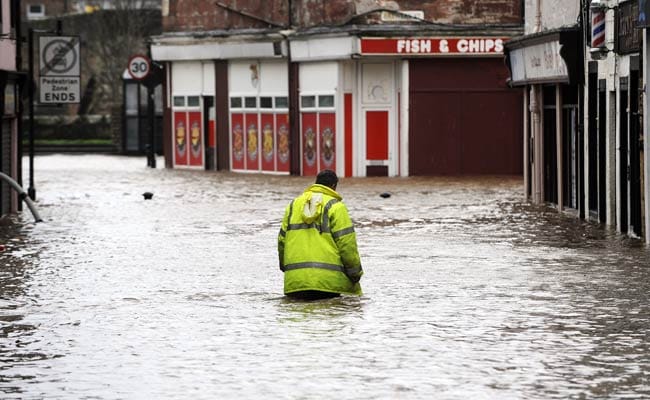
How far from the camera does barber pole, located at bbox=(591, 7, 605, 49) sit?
82.5 ft

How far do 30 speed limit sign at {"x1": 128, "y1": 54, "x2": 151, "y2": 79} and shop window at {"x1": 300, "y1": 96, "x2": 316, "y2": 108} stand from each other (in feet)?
A: 32.0

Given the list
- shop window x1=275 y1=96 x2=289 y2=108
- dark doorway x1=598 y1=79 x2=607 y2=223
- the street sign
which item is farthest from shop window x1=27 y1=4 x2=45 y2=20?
dark doorway x1=598 y1=79 x2=607 y2=223

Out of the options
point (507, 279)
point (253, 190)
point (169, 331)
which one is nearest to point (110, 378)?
point (169, 331)

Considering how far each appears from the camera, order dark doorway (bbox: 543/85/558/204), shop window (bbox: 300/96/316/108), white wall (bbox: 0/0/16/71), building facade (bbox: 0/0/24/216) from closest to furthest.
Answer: building facade (bbox: 0/0/24/216), white wall (bbox: 0/0/16/71), dark doorway (bbox: 543/85/558/204), shop window (bbox: 300/96/316/108)

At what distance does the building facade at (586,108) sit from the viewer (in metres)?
23.5

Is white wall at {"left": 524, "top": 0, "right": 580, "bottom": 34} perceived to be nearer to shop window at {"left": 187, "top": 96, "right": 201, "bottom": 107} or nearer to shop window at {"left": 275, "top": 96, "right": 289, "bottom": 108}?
shop window at {"left": 275, "top": 96, "right": 289, "bottom": 108}

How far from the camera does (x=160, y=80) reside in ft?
181

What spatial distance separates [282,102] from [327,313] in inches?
1264

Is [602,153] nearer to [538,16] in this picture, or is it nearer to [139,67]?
[538,16]

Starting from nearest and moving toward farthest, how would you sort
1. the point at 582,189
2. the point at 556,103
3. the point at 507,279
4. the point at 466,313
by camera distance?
the point at 466,313 < the point at 507,279 < the point at 582,189 < the point at 556,103

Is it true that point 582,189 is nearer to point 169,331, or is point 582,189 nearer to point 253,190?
point 253,190

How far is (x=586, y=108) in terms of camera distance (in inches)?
1086

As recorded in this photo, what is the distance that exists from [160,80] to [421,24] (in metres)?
13.9

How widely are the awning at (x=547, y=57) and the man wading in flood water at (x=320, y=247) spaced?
1293cm
